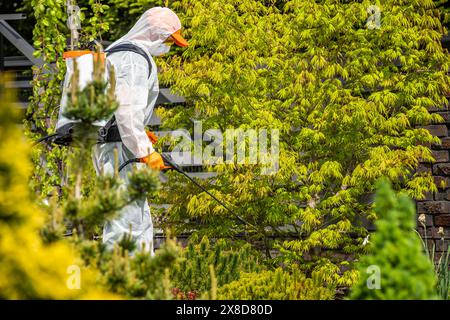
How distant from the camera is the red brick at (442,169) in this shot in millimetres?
6520

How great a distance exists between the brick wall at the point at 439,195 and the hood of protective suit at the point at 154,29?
2.93 m

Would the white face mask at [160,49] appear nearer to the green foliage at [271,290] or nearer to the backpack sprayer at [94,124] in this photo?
the backpack sprayer at [94,124]

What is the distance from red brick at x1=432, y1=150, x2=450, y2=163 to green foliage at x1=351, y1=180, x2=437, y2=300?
4213mm

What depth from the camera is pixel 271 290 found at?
3.74 m

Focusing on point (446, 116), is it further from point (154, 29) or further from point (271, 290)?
point (271, 290)

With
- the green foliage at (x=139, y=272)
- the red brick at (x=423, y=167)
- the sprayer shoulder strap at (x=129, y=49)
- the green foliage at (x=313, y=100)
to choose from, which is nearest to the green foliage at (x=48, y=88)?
the green foliage at (x=313, y=100)

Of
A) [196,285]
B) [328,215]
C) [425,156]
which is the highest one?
[425,156]

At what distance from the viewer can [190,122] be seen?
614 cm

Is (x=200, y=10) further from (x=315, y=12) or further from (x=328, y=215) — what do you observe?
(x=328, y=215)

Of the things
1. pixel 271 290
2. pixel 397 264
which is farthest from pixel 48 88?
pixel 397 264

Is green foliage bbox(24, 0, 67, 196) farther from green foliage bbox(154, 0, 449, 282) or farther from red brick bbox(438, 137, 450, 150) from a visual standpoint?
red brick bbox(438, 137, 450, 150)

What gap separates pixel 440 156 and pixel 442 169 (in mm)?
107

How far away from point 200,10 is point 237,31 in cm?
33
